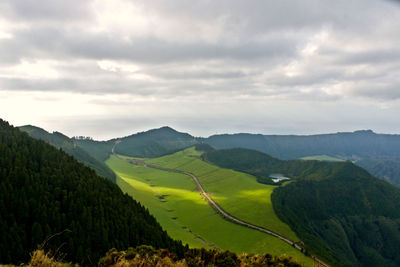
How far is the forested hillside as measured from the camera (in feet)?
169

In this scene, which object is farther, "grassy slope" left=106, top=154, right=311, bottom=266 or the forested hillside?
"grassy slope" left=106, top=154, right=311, bottom=266

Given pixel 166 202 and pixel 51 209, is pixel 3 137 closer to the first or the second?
pixel 51 209

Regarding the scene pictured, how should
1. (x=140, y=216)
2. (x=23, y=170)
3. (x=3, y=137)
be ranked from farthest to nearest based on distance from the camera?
1. (x=3, y=137)
2. (x=140, y=216)
3. (x=23, y=170)

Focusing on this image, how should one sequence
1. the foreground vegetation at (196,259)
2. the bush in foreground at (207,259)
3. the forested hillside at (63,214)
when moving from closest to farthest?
the foreground vegetation at (196,259) → the bush in foreground at (207,259) → the forested hillside at (63,214)

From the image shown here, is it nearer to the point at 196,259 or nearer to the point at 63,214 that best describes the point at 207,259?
the point at 196,259

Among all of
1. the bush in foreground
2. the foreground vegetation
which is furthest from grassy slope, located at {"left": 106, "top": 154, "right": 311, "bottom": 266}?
the foreground vegetation

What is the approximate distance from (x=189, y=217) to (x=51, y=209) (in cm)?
8644

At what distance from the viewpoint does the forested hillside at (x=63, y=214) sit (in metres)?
51.6

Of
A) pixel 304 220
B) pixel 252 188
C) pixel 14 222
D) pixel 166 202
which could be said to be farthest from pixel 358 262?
pixel 14 222

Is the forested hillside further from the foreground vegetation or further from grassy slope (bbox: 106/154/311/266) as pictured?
grassy slope (bbox: 106/154/311/266)

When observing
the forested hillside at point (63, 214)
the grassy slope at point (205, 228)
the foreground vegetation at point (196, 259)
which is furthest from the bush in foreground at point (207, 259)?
the grassy slope at point (205, 228)

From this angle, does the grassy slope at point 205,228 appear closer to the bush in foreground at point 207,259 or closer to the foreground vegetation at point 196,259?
the bush in foreground at point 207,259

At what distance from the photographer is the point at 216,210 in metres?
146

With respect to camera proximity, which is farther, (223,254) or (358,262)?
(358,262)
